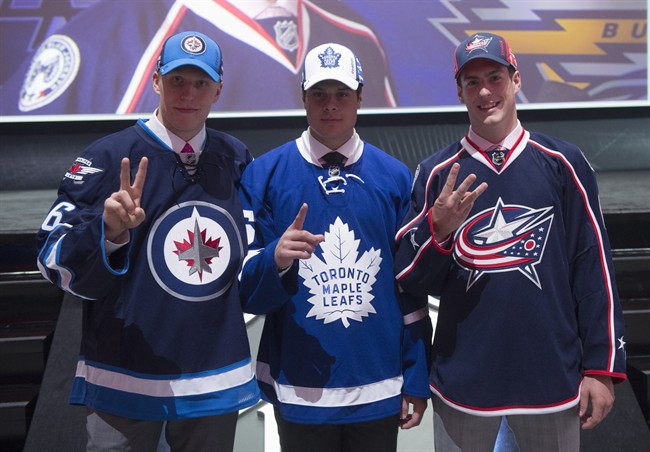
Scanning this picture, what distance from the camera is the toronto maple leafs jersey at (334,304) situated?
1672mm

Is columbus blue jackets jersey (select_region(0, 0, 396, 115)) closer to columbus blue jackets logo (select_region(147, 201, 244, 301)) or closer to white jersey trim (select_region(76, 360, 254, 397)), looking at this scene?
columbus blue jackets logo (select_region(147, 201, 244, 301))

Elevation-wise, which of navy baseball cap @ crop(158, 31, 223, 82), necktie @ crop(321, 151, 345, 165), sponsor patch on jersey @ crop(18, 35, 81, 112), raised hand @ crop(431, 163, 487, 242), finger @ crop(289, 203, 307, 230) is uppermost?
sponsor patch on jersey @ crop(18, 35, 81, 112)

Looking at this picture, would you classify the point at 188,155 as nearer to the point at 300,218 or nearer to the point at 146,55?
the point at 300,218

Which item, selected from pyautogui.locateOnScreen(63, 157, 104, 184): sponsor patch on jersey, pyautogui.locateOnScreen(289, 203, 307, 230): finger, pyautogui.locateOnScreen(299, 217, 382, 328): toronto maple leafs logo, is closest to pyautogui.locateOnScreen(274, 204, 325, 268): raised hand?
pyautogui.locateOnScreen(289, 203, 307, 230): finger

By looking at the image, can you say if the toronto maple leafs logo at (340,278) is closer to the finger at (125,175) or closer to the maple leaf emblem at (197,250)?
the maple leaf emblem at (197,250)

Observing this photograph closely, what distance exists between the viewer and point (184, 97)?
1658 millimetres

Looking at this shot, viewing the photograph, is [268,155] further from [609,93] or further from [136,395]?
[609,93]

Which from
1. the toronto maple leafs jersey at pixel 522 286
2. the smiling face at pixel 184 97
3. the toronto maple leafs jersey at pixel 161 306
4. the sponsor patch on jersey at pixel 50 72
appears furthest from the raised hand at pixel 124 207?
the sponsor patch on jersey at pixel 50 72

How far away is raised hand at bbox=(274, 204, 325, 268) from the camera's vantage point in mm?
1532

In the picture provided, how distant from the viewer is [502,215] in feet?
5.39

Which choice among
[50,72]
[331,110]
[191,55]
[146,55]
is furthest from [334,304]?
[50,72]

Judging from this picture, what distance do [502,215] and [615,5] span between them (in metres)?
3.45

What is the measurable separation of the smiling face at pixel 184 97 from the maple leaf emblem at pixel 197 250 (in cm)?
24

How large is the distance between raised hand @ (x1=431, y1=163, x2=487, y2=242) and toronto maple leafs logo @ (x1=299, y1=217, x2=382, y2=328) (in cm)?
21
